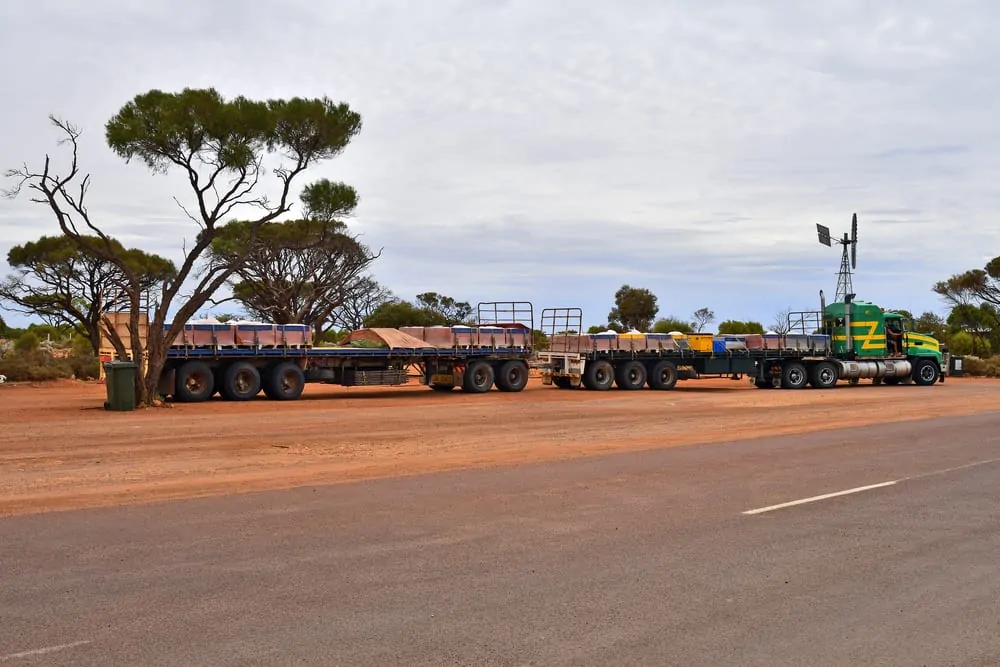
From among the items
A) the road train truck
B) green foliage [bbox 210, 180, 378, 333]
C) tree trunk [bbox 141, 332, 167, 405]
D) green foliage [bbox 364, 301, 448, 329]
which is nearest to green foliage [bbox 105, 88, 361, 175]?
tree trunk [bbox 141, 332, 167, 405]

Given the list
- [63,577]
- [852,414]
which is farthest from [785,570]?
[852,414]

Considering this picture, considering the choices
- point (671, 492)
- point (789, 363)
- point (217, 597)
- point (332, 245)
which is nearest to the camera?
point (217, 597)

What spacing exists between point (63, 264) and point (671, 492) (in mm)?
47766

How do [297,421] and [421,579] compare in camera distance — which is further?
[297,421]

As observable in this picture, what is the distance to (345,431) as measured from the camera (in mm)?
21125

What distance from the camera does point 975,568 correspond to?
7934 mm

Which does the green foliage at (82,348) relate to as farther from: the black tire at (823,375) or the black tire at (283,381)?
the black tire at (823,375)

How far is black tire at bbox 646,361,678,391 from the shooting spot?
127 feet

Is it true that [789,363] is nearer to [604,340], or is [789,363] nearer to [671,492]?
[604,340]

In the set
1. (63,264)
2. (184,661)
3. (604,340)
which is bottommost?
(184,661)

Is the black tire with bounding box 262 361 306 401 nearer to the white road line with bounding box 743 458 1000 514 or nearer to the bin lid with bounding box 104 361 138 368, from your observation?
the bin lid with bounding box 104 361 138 368

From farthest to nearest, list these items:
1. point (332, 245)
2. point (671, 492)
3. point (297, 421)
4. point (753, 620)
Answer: point (332, 245) → point (297, 421) → point (671, 492) → point (753, 620)

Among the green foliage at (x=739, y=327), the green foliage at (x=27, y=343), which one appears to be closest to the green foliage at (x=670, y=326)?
the green foliage at (x=739, y=327)

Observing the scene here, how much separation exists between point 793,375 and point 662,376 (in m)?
5.73
